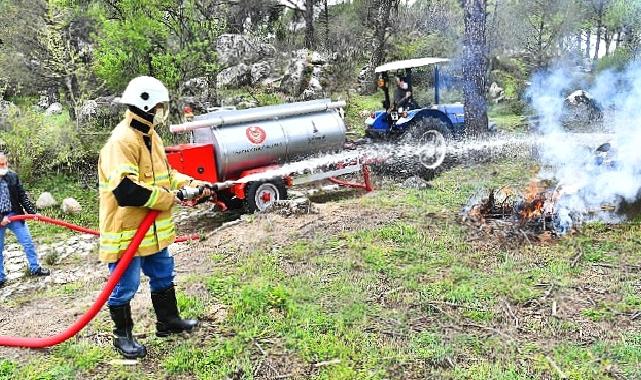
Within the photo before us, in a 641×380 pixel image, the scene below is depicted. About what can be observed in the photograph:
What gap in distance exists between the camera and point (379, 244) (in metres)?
5.76

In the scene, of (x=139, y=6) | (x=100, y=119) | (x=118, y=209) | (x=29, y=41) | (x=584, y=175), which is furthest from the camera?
(x=29, y=41)

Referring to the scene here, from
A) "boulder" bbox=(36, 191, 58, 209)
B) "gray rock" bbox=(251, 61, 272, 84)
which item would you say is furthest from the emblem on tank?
"gray rock" bbox=(251, 61, 272, 84)

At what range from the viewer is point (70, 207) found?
35.0ft

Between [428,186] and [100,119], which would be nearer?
[428,186]

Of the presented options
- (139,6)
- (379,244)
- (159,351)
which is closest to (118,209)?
(159,351)

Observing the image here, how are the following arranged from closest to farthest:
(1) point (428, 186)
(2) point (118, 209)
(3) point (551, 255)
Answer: (2) point (118, 209), (3) point (551, 255), (1) point (428, 186)

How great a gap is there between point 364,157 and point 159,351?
6.69 m

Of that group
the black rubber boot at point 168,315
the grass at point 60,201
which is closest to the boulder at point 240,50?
the grass at point 60,201

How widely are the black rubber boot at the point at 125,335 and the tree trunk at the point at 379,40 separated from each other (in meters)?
16.4

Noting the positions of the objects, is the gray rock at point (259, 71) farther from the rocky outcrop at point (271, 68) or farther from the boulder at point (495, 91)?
the boulder at point (495, 91)

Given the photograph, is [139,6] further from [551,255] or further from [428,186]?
[551,255]

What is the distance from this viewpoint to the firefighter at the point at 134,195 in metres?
3.46

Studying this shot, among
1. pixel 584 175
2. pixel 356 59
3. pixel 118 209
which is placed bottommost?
pixel 584 175

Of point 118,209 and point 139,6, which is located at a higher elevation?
point 139,6
